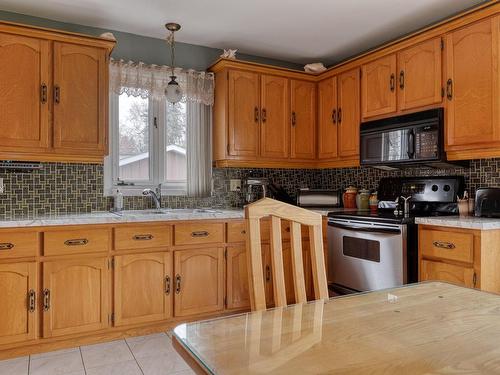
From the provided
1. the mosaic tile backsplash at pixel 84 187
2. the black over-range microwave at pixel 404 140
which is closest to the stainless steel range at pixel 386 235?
the mosaic tile backsplash at pixel 84 187

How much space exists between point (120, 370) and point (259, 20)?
2.66 m

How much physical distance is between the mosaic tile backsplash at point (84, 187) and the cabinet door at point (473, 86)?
343 millimetres

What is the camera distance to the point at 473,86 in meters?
2.63

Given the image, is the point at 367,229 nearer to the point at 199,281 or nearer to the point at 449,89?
the point at 449,89

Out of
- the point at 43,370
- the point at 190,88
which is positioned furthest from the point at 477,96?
the point at 43,370

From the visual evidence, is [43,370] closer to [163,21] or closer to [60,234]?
[60,234]

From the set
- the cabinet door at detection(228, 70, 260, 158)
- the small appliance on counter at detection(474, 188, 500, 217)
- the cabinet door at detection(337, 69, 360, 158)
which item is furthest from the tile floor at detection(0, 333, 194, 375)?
the cabinet door at detection(337, 69, 360, 158)

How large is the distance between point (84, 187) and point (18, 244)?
80 cm

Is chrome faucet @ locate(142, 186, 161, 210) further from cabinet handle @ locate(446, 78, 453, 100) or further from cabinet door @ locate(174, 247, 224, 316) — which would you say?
cabinet handle @ locate(446, 78, 453, 100)

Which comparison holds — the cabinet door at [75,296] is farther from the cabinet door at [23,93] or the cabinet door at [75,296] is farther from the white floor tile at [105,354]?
the cabinet door at [23,93]

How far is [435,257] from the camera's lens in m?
2.53

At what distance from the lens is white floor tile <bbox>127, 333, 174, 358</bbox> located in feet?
8.30

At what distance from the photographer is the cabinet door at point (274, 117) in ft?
12.0

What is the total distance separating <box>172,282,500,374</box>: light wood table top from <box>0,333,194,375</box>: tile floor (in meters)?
1.47
